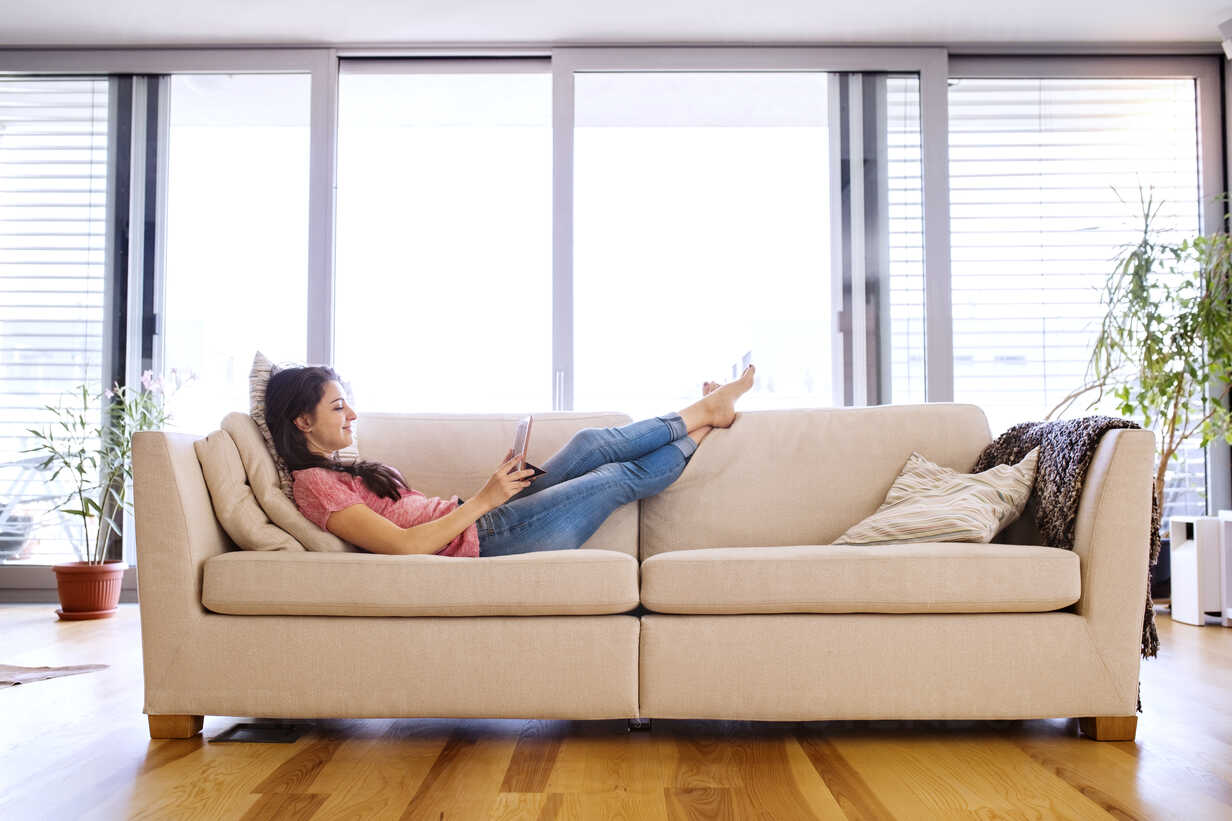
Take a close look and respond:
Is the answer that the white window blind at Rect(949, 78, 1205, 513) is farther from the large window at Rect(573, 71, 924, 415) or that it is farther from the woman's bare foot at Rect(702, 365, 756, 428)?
the woman's bare foot at Rect(702, 365, 756, 428)

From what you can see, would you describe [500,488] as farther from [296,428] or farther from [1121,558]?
[1121,558]

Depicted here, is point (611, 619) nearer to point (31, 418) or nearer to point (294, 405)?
point (294, 405)

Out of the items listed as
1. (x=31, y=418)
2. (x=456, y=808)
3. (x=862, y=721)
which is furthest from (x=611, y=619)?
(x=31, y=418)

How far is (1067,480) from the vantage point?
230 centimetres

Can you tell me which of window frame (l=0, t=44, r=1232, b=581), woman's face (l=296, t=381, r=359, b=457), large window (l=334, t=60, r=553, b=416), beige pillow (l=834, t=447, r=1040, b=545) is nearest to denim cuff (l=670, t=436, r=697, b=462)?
beige pillow (l=834, t=447, r=1040, b=545)

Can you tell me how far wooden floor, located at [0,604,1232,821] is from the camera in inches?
68.1

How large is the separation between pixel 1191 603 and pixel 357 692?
3400 mm

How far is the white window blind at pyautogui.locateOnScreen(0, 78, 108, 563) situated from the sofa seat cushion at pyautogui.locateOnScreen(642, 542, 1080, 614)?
146 inches

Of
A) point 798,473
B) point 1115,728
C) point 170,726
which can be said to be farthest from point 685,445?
point 170,726

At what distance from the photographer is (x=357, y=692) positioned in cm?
216

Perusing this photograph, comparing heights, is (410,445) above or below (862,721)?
above

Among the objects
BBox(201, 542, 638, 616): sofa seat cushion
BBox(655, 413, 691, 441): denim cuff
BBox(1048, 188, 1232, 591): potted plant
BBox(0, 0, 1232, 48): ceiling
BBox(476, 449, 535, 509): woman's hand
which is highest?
BBox(0, 0, 1232, 48): ceiling

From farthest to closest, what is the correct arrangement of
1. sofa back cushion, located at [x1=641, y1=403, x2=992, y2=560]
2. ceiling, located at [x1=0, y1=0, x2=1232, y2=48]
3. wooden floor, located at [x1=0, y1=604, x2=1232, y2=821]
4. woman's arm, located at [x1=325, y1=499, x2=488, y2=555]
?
ceiling, located at [x1=0, y1=0, x2=1232, y2=48]
sofa back cushion, located at [x1=641, y1=403, x2=992, y2=560]
woman's arm, located at [x1=325, y1=499, x2=488, y2=555]
wooden floor, located at [x1=0, y1=604, x2=1232, y2=821]

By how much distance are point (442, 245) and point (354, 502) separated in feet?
8.66
